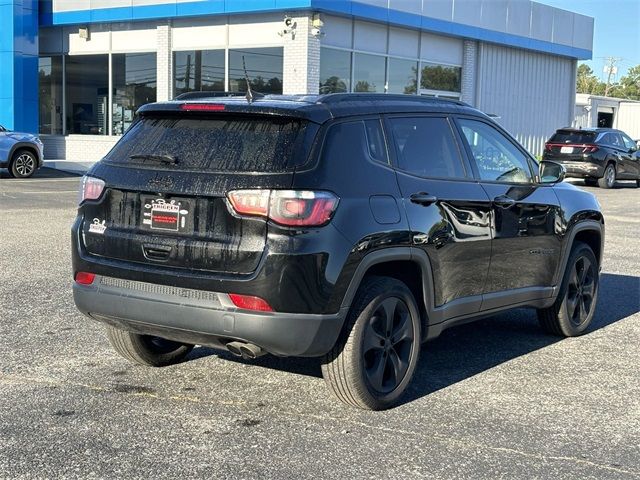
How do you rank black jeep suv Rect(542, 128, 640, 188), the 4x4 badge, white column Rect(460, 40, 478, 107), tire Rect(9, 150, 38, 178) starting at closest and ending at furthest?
the 4x4 badge, tire Rect(9, 150, 38, 178), black jeep suv Rect(542, 128, 640, 188), white column Rect(460, 40, 478, 107)

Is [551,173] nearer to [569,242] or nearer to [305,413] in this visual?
[569,242]

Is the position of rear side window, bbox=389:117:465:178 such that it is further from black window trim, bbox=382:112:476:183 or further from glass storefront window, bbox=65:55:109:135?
glass storefront window, bbox=65:55:109:135

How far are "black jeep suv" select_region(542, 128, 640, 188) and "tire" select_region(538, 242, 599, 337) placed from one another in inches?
718

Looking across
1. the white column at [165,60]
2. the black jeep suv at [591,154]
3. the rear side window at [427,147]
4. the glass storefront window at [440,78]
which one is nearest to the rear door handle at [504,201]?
the rear side window at [427,147]

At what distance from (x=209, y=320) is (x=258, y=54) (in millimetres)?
19776

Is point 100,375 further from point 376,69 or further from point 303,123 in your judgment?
point 376,69

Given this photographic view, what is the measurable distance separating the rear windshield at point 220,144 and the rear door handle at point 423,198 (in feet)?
2.85

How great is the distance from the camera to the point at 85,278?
4957mm

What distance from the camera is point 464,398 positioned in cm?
523

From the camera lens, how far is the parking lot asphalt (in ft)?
13.6

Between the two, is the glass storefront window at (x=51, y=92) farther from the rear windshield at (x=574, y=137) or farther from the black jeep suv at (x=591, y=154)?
the rear windshield at (x=574, y=137)

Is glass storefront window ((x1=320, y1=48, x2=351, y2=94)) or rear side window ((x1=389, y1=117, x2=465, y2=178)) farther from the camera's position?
glass storefront window ((x1=320, y1=48, x2=351, y2=94))

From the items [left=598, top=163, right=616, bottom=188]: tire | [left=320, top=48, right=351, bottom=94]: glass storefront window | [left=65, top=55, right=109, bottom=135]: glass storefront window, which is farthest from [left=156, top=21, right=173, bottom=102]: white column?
[left=598, top=163, right=616, bottom=188]: tire

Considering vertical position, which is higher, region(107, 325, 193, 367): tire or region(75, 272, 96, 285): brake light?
region(75, 272, 96, 285): brake light
